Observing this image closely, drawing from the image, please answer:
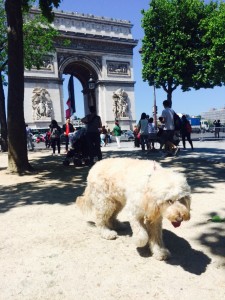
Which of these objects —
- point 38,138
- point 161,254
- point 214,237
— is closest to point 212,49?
point 38,138

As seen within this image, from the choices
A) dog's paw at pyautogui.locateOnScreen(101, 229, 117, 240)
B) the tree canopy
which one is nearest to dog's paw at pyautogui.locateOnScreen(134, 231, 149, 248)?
dog's paw at pyautogui.locateOnScreen(101, 229, 117, 240)

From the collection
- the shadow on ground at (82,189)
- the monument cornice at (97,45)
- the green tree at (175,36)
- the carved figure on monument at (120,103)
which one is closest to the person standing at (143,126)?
the shadow on ground at (82,189)

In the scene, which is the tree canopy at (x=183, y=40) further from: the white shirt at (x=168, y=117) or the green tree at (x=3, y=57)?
the white shirt at (x=168, y=117)

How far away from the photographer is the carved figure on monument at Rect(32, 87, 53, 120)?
3906 cm

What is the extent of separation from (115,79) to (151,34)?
46.5ft

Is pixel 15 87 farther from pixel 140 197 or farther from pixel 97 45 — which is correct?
pixel 97 45

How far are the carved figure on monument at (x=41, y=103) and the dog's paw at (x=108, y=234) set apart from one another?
3629 cm

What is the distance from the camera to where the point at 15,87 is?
1067cm

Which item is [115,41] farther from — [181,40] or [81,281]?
[81,281]

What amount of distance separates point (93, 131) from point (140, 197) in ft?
26.1

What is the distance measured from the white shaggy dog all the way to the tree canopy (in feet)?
84.4

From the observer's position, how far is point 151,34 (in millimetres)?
30359

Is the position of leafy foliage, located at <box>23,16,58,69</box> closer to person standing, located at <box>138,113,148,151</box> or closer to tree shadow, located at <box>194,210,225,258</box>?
person standing, located at <box>138,113,148,151</box>

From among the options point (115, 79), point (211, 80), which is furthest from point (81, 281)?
point (115, 79)
